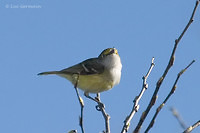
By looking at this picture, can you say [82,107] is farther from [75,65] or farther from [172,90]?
[75,65]

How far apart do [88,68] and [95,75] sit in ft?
0.76

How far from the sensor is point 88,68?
20.1 ft

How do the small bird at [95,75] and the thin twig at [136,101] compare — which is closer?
the thin twig at [136,101]

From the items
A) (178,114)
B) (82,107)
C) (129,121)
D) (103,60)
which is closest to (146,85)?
(129,121)

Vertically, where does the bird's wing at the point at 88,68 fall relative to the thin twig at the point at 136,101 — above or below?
above

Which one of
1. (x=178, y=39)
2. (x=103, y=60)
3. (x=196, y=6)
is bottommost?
(x=178, y=39)

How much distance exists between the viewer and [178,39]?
7.03ft

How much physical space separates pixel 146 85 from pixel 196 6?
1.56m

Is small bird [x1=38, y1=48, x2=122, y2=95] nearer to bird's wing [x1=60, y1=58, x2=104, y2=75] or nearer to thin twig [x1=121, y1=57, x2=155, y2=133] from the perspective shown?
bird's wing [x1=60, y1=58, x2=104, y2=75]

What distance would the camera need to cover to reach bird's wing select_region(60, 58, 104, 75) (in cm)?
583

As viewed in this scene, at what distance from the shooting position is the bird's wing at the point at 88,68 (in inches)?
230

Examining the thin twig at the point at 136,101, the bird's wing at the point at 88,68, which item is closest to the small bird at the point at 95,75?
the bird's wing at the point at 88,68

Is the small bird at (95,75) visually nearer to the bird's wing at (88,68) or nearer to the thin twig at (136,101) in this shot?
the bird's wing at (88,68)

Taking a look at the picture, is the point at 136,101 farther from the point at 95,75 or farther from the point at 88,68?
the point at 88,68
